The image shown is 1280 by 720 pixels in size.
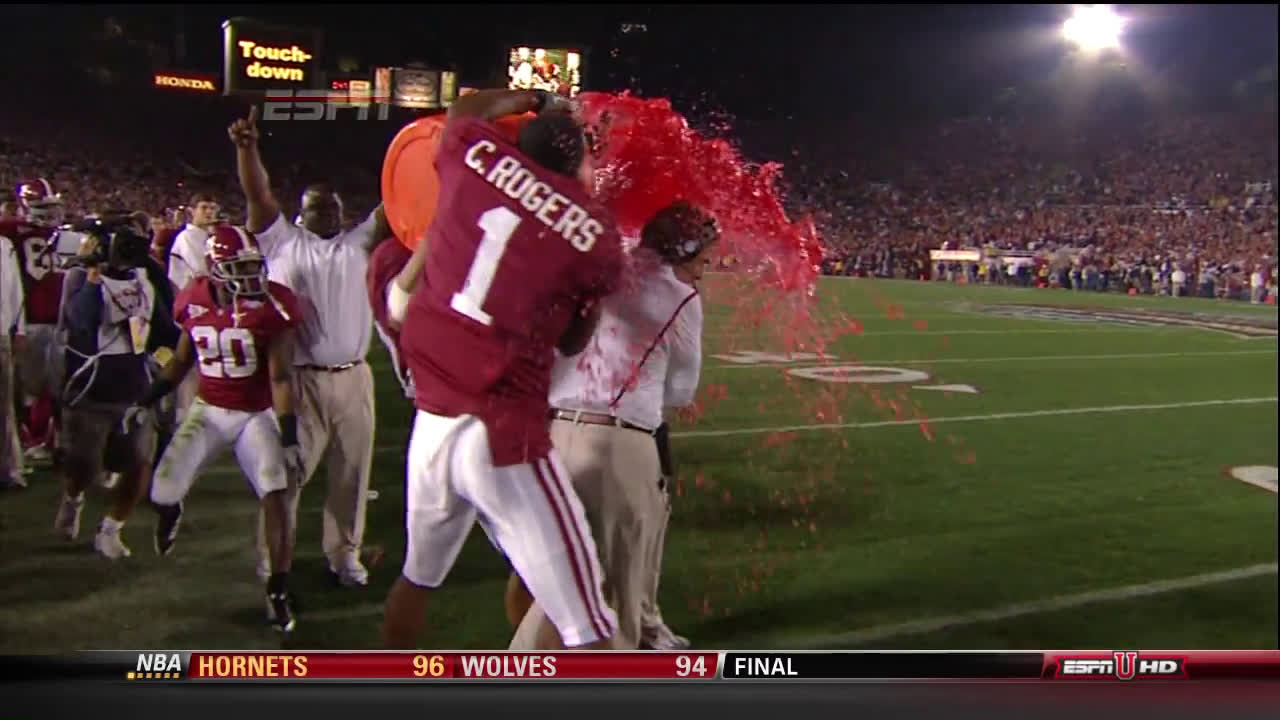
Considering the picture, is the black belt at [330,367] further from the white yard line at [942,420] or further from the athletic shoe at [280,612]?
the athletic shoe at [280,612]

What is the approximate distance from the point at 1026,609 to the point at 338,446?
4.92 feet

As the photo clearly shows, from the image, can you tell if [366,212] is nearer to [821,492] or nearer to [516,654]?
[516,654]

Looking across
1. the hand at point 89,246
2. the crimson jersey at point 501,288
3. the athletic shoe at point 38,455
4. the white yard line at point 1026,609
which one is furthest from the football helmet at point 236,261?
the white yard line at point 1026,609

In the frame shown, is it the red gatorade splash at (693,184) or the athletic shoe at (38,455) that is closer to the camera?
the red gatorade splash at (693,184)

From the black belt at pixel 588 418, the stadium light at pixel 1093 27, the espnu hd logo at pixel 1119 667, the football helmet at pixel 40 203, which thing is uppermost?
the stadium light at pixel 1093 27

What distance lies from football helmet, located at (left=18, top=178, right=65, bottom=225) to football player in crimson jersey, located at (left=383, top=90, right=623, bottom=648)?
68cm

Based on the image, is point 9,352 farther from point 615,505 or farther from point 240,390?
point 615,505

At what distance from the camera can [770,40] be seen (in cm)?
208

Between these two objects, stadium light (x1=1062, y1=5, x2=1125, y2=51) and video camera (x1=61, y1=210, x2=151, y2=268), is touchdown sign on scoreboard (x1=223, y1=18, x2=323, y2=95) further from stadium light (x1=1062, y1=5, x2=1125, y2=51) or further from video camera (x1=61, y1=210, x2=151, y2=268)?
stadium light (x1=1062, y1=5, x2=1125, y2=51)

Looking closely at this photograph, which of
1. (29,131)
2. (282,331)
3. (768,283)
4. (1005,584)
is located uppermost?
(29,131)

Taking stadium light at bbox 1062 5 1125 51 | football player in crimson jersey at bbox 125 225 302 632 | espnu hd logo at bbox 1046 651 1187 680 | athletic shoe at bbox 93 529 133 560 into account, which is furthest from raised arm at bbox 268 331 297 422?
stadium light at bbox 1062 5 1125 51

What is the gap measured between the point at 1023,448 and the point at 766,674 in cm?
159

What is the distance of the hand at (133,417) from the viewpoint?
1967 mm

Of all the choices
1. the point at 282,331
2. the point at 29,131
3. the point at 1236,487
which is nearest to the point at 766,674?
the point at 282,331
